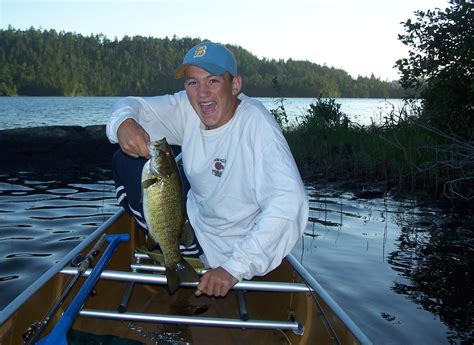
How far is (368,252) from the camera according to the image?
8227mm

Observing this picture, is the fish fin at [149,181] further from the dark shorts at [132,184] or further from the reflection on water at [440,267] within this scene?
the reflection on water at [440,267]

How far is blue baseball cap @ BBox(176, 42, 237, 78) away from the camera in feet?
12.4

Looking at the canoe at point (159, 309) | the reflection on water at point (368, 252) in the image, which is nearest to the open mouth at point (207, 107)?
the canoe at point (159, 309)

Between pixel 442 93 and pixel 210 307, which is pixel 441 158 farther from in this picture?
pixel 210 307

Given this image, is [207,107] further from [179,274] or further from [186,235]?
[179,274]

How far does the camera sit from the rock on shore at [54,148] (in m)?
19.4

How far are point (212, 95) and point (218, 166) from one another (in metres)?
0.52

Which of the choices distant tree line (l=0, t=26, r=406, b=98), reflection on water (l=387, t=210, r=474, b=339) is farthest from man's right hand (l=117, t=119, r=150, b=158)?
distant tree line (l=0, t=26, r=406, b=98)

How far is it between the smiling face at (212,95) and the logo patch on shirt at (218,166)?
0.27 m

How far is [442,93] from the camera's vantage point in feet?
36.6

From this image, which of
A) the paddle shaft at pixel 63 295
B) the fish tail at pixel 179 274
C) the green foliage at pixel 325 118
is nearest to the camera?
the paddle shaft at pixel 63 295

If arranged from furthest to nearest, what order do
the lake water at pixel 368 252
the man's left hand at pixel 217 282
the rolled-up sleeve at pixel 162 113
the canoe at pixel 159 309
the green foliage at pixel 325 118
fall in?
the green foliage at pixel 325 118
the lake water at pixel 368 252
the rolled-up sleeve at pixel 162 113
the canoe at pixel 159 309
the man's left hand at pixel 217 282

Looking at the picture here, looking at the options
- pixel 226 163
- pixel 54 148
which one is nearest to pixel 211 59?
pixel 226 163

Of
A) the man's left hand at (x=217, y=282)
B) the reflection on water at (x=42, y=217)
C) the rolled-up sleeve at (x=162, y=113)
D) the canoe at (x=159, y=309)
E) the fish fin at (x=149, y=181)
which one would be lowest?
the reflection on water at (x=42, y=217)
